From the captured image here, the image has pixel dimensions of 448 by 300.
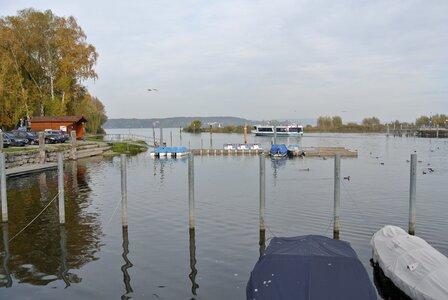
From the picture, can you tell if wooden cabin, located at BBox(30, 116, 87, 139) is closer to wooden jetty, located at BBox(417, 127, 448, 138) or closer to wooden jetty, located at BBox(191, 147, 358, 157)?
wooden jetty, located at BBox(191, 147, 358, 157)

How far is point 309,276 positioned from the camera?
31.1ft

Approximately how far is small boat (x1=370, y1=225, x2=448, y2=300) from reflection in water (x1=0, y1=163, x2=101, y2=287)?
1028 cm

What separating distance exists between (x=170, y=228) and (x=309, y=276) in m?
12.7

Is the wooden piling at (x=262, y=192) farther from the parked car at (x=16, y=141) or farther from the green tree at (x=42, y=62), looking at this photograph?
the green tree at (x=42, y=62)

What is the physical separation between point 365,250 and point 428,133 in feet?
571

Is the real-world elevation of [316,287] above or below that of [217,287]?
above

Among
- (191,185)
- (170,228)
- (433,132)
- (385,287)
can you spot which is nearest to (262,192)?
(191,185)

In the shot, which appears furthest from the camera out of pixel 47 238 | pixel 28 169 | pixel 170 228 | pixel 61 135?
pixel 61 135

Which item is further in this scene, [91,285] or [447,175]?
[447,175]

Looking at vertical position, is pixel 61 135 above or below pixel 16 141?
→ above

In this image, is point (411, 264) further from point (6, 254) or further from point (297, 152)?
point (297, 152)

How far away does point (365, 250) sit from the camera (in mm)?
17484

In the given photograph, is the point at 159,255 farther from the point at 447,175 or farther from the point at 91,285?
the point at 447,175

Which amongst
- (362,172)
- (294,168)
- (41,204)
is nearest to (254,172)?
(294,168)
